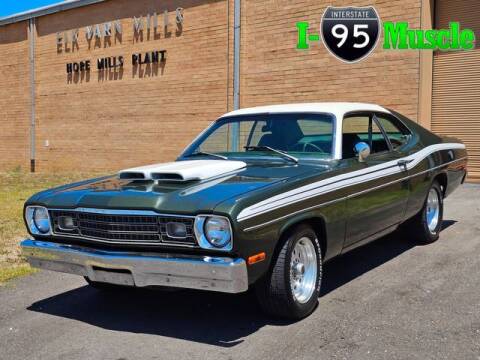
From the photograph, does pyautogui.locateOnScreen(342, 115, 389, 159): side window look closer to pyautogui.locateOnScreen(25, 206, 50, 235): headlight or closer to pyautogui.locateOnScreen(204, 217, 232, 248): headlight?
pyautogui.locateOnScreen(204, 217, 232, 248): headlight

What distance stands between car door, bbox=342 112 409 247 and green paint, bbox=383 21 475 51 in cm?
667

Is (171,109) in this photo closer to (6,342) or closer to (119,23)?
(119,23)

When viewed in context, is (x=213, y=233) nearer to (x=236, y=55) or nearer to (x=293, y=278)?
(x=293, y=278)

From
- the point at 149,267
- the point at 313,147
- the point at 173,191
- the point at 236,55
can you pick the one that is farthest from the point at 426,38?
the point at 149,267

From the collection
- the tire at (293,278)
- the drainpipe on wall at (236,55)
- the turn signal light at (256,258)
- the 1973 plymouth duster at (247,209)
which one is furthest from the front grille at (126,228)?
the drainpipe on wall at (236,55)

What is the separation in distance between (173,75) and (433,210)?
447 inches

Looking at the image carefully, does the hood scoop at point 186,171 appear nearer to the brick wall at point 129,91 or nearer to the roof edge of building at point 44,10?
the brick wall at point 129,91

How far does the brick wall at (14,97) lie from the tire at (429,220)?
18.2m

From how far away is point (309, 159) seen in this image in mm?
4848

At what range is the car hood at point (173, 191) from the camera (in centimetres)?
374

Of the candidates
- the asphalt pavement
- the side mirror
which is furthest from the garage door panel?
the side mirror

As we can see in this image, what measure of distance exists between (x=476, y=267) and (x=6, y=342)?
4113 millimetres

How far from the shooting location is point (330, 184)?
443 centimetres

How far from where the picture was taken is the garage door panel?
471 inches
